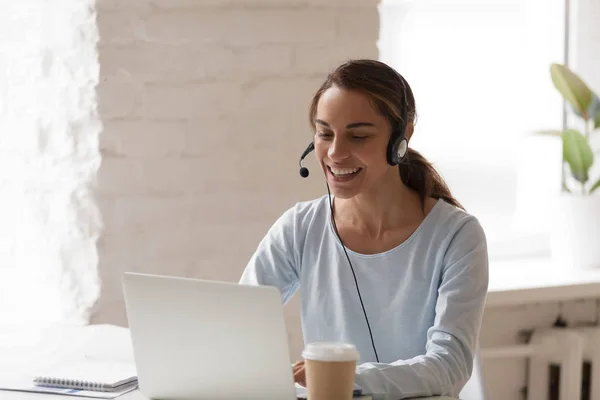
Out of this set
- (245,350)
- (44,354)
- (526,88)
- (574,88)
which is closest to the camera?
(245,350)

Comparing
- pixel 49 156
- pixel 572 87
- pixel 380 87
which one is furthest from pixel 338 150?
pixel 572 87

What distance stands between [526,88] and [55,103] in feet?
5.21

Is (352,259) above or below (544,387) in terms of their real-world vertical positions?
above

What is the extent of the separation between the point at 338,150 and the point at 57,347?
68cm

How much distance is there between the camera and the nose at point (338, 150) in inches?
69.4

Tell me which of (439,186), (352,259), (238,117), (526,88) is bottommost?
(352,259)

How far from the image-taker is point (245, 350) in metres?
1.31

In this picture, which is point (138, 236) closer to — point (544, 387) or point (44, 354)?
point (44, 354)

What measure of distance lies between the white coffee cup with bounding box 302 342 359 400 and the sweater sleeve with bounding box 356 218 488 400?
0.16m

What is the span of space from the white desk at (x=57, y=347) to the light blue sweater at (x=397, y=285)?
299 millimetres

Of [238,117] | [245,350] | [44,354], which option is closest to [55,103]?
[238,117]

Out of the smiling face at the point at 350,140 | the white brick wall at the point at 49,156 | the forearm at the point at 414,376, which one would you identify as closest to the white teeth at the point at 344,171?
the smiling face at the point at 350,140

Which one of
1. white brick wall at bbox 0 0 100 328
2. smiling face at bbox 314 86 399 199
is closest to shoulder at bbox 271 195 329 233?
smiling face at bbox 314 86 399 199

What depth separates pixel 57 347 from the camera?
189 centimetres
